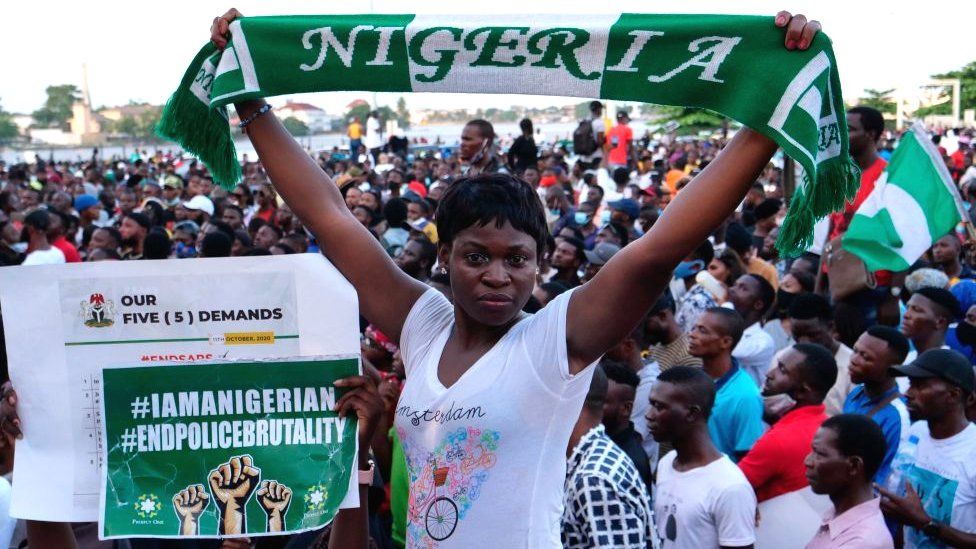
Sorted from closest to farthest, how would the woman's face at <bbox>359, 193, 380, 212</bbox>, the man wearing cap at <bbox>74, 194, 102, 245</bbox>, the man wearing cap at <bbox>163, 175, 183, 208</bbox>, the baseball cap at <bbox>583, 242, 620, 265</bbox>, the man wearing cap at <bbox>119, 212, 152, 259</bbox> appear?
1. the baseball cap at <bbox>583, 242, 620, 265</bbox>
2. the man wearing cap at <bbox>119, 212, 152, 259</bbox>
3. the woman's face at <bbox>359, 193, 380, 212</bbox>
4. the man wearing cap at <bbox>74, 194, 102, 245</bbox>
5. the man wearing cap at <bbox>163, 175, 183, 208</bbox>

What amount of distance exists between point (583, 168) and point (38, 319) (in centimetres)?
1502

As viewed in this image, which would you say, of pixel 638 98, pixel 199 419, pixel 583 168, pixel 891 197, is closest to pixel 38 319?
pixel 199 419

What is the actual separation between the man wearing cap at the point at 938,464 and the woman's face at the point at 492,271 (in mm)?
2308

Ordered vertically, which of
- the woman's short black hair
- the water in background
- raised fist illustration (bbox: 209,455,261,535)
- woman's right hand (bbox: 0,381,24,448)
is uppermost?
the woman's short black hair

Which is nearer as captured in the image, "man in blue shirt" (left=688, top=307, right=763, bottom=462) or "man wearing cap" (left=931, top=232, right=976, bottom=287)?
"man in blue shirt" (left=688, top=307, right=763, bottom=462)

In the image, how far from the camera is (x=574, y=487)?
3.15 metres

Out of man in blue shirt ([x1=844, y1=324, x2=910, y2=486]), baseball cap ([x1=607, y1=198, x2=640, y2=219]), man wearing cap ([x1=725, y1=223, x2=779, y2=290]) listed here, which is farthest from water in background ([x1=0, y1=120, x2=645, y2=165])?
man in blue shirt ([x1=844, y1=324, x2=910, y2=486])

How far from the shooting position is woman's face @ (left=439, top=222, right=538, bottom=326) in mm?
2193

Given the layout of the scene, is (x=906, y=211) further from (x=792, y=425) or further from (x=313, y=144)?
(x=313, y=144)

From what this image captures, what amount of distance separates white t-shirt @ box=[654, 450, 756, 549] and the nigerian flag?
285 cm

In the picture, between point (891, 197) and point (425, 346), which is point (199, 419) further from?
point (891, 197)

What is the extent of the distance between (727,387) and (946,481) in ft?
3.94

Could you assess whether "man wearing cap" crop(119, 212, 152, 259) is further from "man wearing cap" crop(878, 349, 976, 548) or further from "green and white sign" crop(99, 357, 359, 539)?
"green and white sign" crop(99, 357, 359, 539)

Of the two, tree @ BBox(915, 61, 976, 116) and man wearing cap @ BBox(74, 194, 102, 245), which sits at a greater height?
tree @ BBox(915, 61, 976, 116)
